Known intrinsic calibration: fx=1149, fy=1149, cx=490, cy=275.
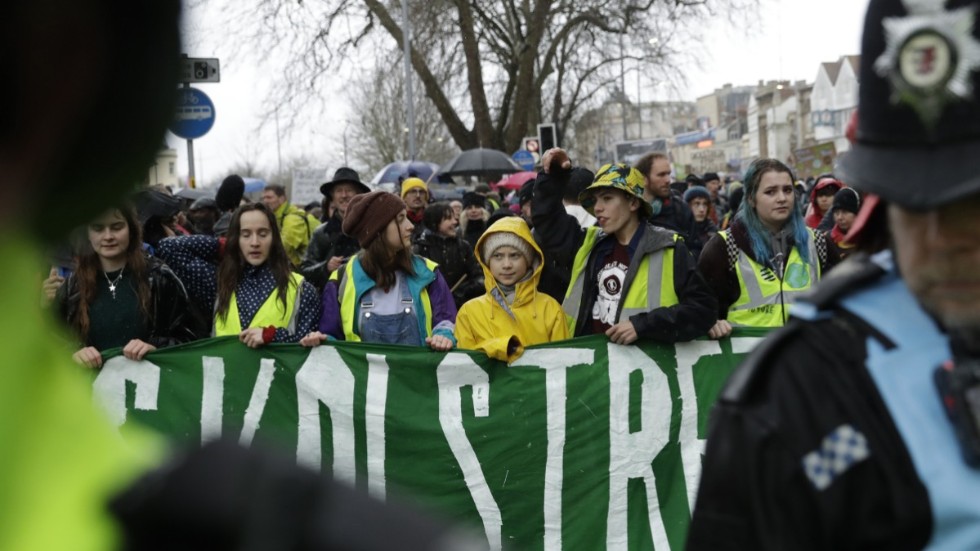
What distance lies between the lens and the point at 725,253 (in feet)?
19.9

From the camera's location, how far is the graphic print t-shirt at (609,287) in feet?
19.0

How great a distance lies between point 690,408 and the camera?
5699 mm

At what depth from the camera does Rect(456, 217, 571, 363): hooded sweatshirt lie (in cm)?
591

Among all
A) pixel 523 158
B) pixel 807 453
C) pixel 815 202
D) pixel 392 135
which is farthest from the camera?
pixel 392 135

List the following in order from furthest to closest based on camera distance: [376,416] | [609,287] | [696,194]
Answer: [696,194], [609,287], [376,416]

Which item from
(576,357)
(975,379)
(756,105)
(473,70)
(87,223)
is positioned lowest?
(576,357)

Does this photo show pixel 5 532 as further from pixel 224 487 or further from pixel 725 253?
pixel 725 253

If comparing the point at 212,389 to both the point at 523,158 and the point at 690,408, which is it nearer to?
the point at 690,408

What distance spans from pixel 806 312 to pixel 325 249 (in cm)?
714

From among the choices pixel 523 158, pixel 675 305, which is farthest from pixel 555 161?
pixel 523 158

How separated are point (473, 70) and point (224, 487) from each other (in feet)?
80.0

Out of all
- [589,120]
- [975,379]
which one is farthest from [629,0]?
[975,379]

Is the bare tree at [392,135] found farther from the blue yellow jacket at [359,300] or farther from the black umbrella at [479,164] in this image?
the blue yellow jacket at [359,300]

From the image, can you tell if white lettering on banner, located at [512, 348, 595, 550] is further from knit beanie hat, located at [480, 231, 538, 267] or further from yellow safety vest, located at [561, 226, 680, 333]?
knit beanie hat, located at [480, 231, 538, 267]
